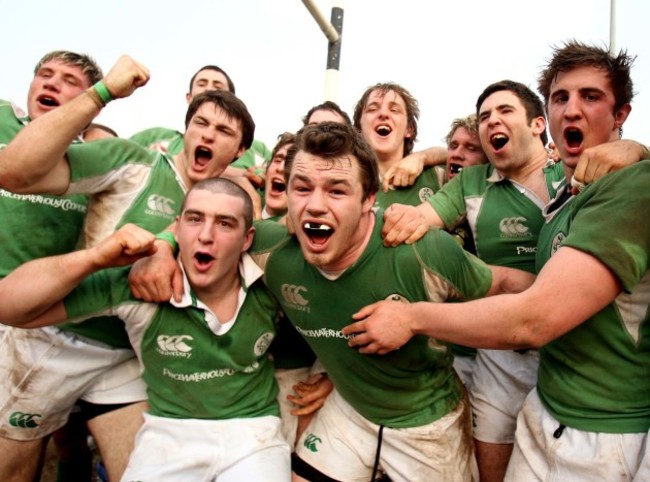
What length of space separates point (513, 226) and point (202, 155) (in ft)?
7.08

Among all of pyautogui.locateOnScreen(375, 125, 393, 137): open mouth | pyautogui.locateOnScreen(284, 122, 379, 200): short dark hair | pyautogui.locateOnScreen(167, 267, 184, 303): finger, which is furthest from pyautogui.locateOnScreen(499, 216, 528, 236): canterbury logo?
pyautogui.locateOnScreen(167, 267, 184, 303): finger

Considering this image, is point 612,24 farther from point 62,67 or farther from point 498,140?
point 62,67

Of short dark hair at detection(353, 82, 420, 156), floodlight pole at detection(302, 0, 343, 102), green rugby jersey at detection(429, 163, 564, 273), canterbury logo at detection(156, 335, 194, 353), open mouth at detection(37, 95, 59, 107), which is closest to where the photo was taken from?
canterbury logo at detection(156, 335, 194, 353)

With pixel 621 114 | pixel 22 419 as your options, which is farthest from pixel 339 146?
pixel 22 419

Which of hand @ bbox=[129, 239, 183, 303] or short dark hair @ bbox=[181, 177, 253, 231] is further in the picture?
short dark hair @ bbox=[181, 177, 253, 231]

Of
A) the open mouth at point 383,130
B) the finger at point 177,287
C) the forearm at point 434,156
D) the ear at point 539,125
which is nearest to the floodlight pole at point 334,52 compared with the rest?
the open mouth at point 383,130

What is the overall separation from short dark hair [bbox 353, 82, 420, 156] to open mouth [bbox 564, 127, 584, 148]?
2.14 m

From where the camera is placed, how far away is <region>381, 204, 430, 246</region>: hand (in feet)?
8.12

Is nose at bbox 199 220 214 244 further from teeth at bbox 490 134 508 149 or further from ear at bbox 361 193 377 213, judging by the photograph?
teeth at bbox 490 134 508 149

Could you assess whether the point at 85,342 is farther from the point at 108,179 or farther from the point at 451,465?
the point at 451,465

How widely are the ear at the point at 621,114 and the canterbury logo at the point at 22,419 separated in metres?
3.68

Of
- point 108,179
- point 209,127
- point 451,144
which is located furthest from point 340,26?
point 108,179

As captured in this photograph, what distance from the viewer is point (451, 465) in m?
2.71

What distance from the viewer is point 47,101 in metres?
3.24
